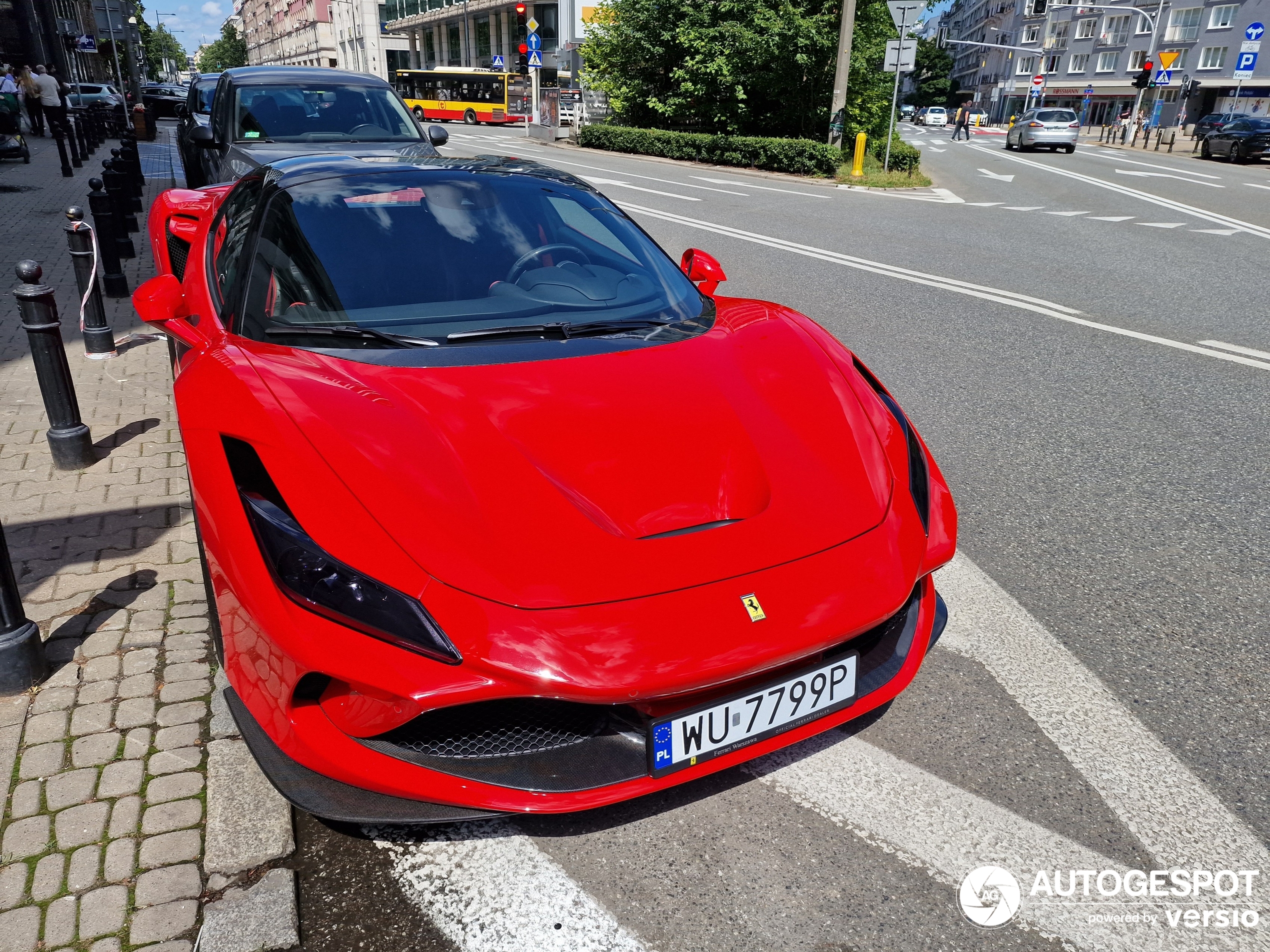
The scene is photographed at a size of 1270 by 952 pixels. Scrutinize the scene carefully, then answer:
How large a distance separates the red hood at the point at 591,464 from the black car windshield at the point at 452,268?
21 cm

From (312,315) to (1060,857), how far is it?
2.41 meters

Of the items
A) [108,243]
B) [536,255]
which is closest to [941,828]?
[536,255]

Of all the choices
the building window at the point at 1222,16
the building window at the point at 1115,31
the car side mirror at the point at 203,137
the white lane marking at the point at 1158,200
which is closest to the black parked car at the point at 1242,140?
the white lane marking at the point at 1158,200

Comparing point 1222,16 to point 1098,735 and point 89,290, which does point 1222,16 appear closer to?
point 89,290

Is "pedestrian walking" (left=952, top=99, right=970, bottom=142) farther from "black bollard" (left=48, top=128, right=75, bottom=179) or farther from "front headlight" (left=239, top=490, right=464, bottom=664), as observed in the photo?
"front headlight" (left=239, top=490, right=464, bottom=664)

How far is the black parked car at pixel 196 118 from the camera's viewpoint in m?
10.1

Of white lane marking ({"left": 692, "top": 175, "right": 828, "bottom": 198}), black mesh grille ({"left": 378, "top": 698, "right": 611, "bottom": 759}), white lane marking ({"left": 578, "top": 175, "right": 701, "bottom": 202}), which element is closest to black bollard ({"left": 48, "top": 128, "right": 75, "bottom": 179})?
white lane marking ({"left": 578, "top": 175, "right": 701, "bottom": 202})

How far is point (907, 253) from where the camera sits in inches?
402

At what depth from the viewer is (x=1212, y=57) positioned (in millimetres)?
58375

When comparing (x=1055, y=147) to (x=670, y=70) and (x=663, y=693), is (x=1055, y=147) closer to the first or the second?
(x=670, y=70)

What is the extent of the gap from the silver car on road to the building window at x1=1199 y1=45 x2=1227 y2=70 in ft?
116

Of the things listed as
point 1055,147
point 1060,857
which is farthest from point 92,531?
point 1055,147

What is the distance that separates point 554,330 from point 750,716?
1298 millimetres

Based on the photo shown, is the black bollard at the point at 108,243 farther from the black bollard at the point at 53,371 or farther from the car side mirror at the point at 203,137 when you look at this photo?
the black bollard at the point at 53,371
